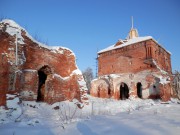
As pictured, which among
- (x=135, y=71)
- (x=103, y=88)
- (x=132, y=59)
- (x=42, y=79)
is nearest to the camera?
(x=42, y=79)

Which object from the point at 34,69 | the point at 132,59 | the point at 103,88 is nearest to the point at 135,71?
the point at 132,59

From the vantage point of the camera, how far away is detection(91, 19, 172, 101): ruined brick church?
762 inches

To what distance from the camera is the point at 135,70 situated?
2173cm

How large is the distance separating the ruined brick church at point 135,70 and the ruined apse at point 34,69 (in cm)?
906

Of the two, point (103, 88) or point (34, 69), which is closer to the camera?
point (34, 69)

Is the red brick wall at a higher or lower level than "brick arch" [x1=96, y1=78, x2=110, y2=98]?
higher

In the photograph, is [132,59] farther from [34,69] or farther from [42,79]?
[34,69]

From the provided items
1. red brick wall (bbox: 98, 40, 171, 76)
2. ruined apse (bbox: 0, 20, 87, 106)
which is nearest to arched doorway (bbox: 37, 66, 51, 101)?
ruined apse (bbox: 0, 20, 87, 106)

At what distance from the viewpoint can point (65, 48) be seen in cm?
1405

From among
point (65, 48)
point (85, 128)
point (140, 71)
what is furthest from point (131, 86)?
point (85, 128)

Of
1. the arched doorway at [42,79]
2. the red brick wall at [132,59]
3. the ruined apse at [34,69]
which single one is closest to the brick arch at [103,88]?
the red brick wall at [132,59]

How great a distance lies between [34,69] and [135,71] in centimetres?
1384

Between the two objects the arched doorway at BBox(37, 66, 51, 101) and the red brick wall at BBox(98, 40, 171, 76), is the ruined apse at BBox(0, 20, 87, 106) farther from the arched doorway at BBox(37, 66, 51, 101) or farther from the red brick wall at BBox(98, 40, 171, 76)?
the red brick wall at BBox(98, 40, 171, 76)

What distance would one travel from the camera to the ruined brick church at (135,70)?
19344mm
